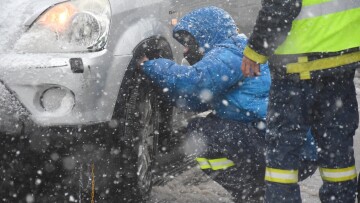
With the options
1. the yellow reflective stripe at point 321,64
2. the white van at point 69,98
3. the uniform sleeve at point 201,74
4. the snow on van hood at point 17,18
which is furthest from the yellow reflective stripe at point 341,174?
the snow on van hood at point 17,18

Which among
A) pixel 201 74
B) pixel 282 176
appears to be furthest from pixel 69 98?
pixel 282 176

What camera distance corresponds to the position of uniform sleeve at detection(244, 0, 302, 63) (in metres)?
2.61

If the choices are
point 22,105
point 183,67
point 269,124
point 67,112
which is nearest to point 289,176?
point 269,124

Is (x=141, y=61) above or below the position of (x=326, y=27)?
below

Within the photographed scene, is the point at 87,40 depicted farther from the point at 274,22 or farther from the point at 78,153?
the point at 274,22

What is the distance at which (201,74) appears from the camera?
3242 millimetres

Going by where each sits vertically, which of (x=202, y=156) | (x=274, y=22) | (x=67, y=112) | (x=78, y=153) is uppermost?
(x=274, y=22)

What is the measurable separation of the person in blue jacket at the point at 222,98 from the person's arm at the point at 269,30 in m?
0.50

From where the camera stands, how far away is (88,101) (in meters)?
2.81

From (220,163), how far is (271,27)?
1.14m

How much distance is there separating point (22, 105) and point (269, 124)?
1.34 m

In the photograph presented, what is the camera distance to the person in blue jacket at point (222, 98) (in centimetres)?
326

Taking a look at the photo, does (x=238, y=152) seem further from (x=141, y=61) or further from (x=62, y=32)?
(x=62, y=32)

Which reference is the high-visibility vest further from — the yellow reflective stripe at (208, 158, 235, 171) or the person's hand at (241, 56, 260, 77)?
the yellow reflective stripe at (208, 158, 235, 171)
